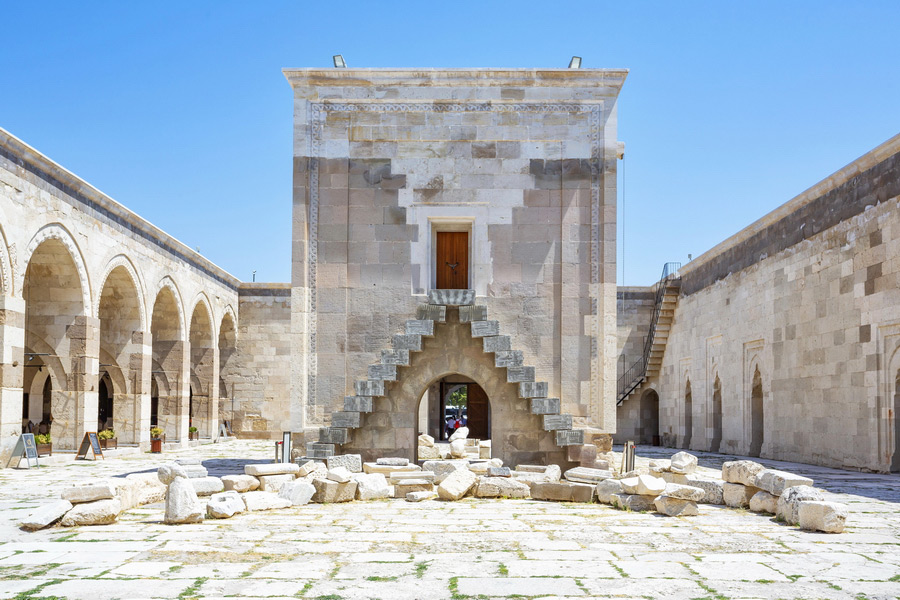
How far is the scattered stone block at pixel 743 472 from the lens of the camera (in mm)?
10062

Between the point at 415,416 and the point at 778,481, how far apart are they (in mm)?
6032

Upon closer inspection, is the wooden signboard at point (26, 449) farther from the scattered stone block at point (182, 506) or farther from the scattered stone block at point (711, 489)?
the scattered stone block at point (711, 489)

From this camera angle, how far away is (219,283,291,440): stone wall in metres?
27.1

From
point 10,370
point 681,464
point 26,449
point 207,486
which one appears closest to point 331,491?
point 207,486

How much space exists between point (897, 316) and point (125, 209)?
51.0 feet

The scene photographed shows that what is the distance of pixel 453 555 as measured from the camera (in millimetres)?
6930

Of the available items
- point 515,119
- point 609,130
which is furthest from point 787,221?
point 515,119

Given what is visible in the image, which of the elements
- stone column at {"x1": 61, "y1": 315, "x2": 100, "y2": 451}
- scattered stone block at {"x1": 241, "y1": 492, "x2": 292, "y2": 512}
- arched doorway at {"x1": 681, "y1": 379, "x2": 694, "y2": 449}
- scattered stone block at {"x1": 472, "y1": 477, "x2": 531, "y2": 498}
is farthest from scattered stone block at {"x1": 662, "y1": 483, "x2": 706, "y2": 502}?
arched doorway at {"x1": 681, "y1": 379, "x2": 694, "y2": 449}

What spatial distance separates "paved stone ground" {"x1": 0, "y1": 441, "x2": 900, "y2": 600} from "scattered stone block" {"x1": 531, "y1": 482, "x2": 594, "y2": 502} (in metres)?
0.59

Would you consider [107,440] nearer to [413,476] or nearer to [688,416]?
[413,476]

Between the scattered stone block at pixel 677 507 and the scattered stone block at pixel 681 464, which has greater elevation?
the scattered stone block at pixel 681 464

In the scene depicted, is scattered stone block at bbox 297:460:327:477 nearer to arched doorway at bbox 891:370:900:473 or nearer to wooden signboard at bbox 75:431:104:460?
wooden signboard at bbox 75:431:104:460

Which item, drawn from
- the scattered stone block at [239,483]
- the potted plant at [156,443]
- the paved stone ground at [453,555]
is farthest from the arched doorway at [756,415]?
the potted plant at [156,443]

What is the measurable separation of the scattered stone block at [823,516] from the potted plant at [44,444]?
13.8 m
